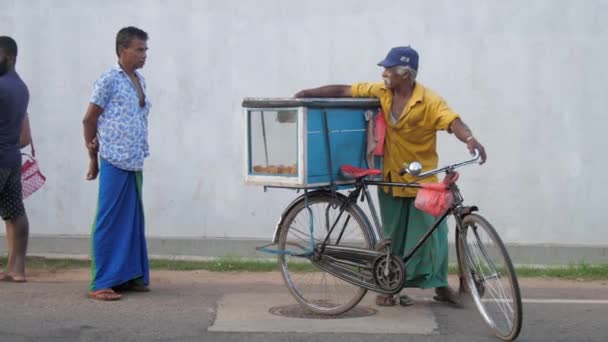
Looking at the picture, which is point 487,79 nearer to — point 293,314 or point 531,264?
point 531,264

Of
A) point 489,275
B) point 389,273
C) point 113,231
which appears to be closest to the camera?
point 489,275

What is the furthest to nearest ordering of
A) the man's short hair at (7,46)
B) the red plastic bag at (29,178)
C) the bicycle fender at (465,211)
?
1. the red plastic bag at (29,178)
2. the man's short hair at (7,46)
3. the bicycle fender at (465,211)

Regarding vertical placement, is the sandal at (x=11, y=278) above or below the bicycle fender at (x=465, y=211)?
below

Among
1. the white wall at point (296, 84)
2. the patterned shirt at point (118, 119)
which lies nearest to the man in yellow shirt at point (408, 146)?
the patterned shirt at point (118, 119)

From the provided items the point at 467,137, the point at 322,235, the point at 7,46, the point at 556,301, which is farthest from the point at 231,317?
the point at 7,46

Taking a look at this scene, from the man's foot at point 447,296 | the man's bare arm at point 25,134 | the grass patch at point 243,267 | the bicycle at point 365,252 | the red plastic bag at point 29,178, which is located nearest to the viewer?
the bicycle at point 365,252

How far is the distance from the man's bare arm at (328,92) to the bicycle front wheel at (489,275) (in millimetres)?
1181

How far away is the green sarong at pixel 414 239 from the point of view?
6250 mm

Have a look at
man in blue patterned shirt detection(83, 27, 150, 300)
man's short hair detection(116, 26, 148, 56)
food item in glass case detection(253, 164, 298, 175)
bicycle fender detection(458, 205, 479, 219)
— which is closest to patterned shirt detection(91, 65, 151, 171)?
man in blue patterned shirt detection(83, 27, 150, 300)

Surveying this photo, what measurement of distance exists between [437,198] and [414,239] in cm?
59

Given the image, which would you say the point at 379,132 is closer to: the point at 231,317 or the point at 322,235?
the point at 322,235

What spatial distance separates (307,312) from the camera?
626cm

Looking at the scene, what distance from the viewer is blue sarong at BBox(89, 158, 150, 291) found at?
21.7 feet

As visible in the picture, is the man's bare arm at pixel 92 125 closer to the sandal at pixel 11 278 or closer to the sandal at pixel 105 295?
the sandal at pixel 105 295
